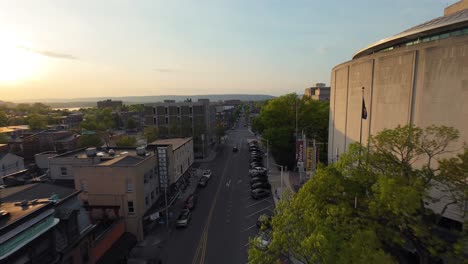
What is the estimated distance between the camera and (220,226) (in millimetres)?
30484

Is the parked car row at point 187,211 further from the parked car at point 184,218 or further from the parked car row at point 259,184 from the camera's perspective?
the parked car row at point 259,184

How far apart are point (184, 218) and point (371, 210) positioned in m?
23.8

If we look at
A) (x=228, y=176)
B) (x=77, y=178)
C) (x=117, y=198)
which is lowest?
(x=228, y=176)

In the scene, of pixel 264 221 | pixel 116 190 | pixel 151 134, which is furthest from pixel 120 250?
pixel 151 134

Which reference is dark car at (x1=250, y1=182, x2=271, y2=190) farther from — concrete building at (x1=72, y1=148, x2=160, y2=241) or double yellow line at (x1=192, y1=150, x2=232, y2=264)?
concrete building at (x1=72, y1=148, x2=160, y2=241)

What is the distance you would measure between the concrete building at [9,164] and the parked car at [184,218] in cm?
3647

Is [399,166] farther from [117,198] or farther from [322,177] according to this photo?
[117,198]

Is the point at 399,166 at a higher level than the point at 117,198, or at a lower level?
higher

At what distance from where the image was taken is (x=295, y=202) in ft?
49.0

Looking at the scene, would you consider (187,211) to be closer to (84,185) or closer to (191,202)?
(191,202)

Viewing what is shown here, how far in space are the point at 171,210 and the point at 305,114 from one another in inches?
1547

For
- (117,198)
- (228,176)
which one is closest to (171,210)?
(117,198)

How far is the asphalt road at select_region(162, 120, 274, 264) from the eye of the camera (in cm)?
2473

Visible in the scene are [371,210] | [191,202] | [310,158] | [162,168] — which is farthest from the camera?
[310,158]
